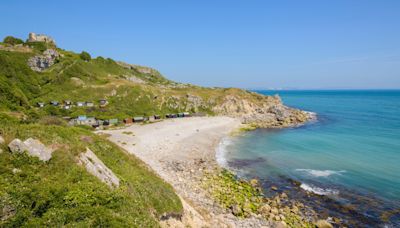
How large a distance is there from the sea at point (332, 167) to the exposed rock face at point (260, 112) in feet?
48.3


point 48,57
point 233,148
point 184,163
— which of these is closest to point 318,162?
point 233,148

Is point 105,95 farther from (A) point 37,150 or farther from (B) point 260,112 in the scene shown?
(A) point 37,150

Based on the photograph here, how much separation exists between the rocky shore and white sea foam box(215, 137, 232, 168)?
0.96 meters

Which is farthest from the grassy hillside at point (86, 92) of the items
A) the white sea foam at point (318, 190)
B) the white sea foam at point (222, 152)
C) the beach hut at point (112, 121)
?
the white sea foam at point (318, 190)

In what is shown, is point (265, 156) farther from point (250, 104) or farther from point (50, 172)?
point (250, 104)

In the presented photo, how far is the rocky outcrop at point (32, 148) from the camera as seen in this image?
13258 mm

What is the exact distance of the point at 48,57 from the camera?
94375 millimetres

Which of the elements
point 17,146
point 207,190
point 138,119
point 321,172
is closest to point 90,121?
point 138,119

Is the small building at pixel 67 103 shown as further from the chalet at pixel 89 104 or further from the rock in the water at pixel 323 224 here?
the rock in the water at pixel 323 224

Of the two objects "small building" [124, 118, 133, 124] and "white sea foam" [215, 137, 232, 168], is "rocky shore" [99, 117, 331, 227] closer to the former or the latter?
"white sea foam" [215, 137, 232, 168]

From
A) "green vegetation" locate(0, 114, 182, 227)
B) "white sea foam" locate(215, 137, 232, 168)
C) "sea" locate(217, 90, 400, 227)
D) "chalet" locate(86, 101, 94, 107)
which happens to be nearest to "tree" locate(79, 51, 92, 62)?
"chalet" locate(86, 101, 94, 107)

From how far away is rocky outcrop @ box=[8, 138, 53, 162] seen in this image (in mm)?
13258

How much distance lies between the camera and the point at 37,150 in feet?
45.1

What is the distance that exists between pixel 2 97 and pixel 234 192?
113 ft
